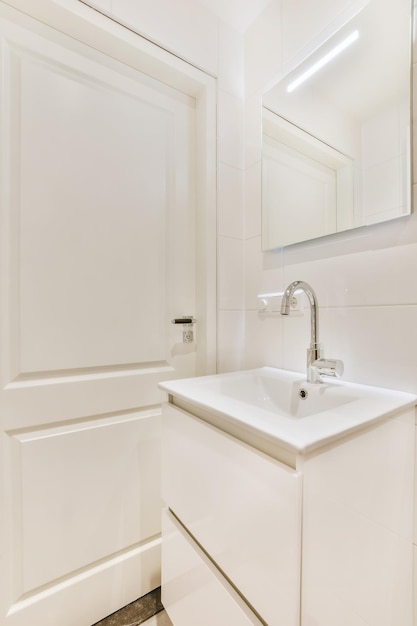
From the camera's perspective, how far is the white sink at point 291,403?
50 centimetres

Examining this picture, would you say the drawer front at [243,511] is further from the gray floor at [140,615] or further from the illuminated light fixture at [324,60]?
the illuminated light fixture at [324,60]

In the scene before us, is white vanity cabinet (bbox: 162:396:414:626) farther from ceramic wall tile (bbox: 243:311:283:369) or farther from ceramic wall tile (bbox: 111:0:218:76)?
ceramic wall tile (bbox: 111:0:218:76)

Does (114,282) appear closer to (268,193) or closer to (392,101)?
(268,193)

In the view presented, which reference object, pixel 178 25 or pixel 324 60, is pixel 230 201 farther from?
pixel 178 25

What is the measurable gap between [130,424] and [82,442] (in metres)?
0.16

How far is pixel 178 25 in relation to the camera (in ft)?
3.50

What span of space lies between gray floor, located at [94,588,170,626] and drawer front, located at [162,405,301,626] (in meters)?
0.54

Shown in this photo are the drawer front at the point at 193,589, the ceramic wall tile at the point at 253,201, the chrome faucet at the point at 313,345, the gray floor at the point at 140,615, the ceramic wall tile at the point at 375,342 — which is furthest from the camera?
the ceramic wall tile at the point at 253,201

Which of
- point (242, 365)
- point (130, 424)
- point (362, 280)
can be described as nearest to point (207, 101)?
point (362, 280)

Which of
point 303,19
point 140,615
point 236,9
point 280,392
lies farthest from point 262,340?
point 236,9

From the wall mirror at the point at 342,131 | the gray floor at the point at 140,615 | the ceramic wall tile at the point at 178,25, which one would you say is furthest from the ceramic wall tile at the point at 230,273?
the gray floor at the point at 140,615

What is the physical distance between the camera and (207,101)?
1148 mm

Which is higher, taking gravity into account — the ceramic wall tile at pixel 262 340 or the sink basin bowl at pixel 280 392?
the ceramic wall tile at pixel 262 340

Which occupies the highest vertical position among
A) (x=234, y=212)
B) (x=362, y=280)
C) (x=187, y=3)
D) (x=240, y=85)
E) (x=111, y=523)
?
(x=187, y=3)
